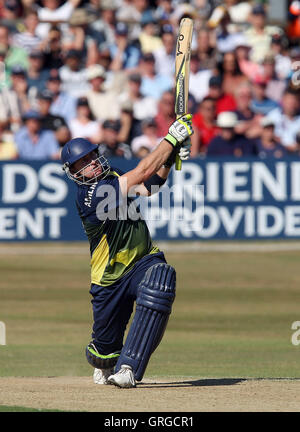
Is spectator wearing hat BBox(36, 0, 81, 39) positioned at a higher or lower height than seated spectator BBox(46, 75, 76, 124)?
higher

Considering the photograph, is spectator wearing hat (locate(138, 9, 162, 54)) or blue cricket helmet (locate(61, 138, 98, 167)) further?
spectator wearing hat (locate(138, 9, 162, 54))

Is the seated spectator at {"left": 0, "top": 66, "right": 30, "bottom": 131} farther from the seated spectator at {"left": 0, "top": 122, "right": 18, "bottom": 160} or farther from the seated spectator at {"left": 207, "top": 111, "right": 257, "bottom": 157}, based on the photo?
the seated spectator at {"left": 207, "top": 111, "right": 257, "bottom": 157}

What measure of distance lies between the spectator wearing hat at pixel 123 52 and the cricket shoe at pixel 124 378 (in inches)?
A: 546

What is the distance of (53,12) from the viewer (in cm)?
2162

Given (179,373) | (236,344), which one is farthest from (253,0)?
(179,373)

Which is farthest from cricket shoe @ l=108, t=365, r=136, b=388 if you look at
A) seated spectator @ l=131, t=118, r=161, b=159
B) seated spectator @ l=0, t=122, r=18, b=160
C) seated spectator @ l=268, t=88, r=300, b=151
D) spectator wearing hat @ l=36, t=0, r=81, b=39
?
spectator wearing hat @ l=36, t=0, r=81, b=39

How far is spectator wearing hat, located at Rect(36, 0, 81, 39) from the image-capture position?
21406mm

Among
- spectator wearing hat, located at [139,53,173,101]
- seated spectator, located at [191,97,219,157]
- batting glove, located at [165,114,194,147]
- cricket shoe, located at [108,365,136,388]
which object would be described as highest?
spectator wearing hat, located at [139,53,173,101]

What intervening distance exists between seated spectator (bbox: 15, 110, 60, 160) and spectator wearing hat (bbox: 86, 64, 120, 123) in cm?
136

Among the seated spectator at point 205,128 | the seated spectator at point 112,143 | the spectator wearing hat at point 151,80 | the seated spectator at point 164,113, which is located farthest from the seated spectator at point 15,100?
the seated spectator at point 205,128

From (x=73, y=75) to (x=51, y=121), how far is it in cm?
177

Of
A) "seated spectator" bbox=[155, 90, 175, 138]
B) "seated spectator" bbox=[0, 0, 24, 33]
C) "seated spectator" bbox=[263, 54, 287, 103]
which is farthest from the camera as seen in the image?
"seated spectator" bbox=[0, 0, 24, 33]

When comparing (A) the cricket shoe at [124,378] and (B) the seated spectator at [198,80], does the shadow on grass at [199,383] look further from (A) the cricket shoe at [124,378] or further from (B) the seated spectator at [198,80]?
(B) the seated spectator at [198,80]

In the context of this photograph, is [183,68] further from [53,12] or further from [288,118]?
[53,12]
